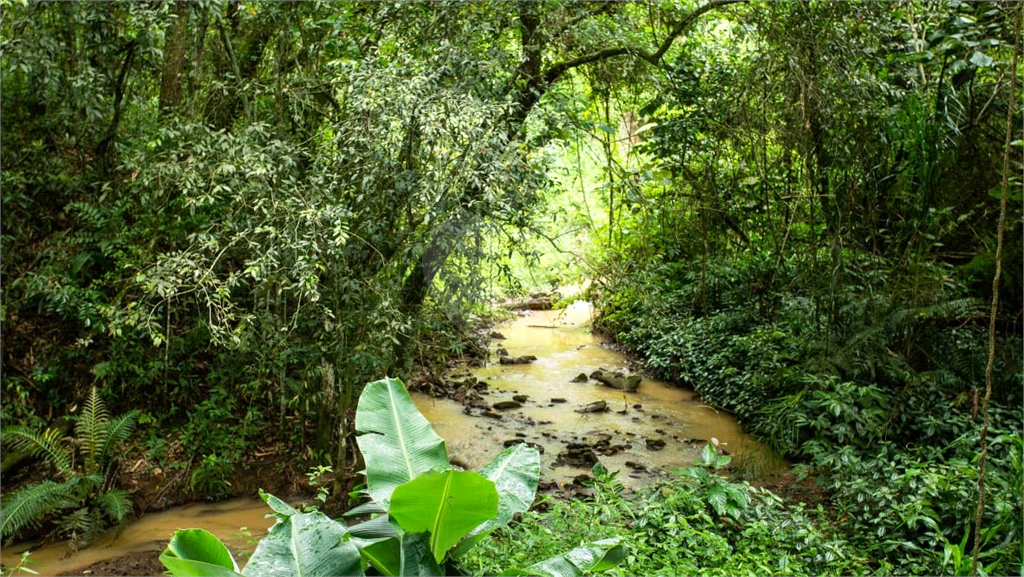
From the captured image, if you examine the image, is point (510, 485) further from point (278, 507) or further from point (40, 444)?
point (40, 444)

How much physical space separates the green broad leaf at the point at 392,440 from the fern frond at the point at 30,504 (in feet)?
10.9

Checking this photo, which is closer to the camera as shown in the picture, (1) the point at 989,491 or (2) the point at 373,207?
(1) the point at 989,491

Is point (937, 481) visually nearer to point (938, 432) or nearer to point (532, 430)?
point (938, 432)

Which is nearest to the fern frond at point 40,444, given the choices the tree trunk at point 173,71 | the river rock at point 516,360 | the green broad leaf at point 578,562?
the tree trunk at point 173,71

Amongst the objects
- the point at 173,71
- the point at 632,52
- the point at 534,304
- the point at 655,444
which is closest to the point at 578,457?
the point at 655,444

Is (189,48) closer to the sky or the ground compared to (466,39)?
closer to the sky

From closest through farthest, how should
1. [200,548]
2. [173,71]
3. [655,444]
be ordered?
[200,548], [173,71], [655,444]

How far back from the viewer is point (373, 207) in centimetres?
511

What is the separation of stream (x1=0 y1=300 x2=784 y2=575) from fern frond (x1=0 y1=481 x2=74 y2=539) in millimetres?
243

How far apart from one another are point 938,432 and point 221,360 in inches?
248

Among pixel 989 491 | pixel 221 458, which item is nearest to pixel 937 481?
pixel 989 491

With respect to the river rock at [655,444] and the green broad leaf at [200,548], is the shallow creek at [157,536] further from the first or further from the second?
the river rock at [655,444]

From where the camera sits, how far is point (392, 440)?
2.96 m

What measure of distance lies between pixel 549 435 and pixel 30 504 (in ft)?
14.9
